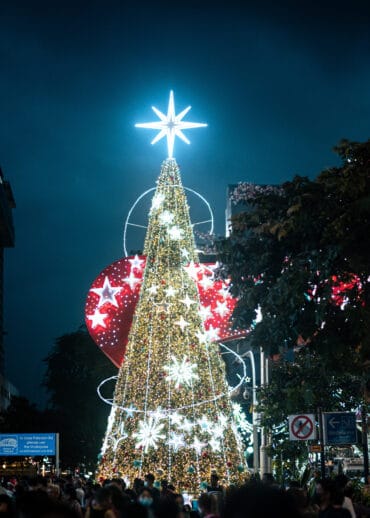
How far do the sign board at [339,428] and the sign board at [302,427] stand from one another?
896 mm

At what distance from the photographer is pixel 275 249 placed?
17.4 metres

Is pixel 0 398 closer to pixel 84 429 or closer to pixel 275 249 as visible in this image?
pixel 84 429

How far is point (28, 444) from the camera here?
129 ft

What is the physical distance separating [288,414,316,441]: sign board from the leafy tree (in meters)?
35.6

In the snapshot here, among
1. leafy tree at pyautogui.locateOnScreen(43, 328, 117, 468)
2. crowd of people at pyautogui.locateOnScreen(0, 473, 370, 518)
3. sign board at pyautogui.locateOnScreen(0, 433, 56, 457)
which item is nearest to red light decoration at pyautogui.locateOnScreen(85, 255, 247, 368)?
sign board at pyautogui.locateOnScreen(0, 433, 56, 457)

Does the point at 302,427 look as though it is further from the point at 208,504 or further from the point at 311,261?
the point at 208,504

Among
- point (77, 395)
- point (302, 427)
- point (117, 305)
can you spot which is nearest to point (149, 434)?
point (117, 305)

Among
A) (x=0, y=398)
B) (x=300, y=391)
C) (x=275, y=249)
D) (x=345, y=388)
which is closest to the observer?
(x=275, y=249)

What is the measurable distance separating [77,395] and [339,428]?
41279 mm

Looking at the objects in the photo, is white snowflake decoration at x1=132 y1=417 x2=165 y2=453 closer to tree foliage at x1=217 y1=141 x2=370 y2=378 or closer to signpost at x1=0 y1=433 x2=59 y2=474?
tree foliage at x1=217 y1=141 x2=370 y2=378

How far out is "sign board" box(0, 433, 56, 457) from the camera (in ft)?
128

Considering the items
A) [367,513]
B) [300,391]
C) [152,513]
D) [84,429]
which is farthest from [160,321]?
[84,429]

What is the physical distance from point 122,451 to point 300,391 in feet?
22.8

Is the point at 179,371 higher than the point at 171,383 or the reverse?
higher
